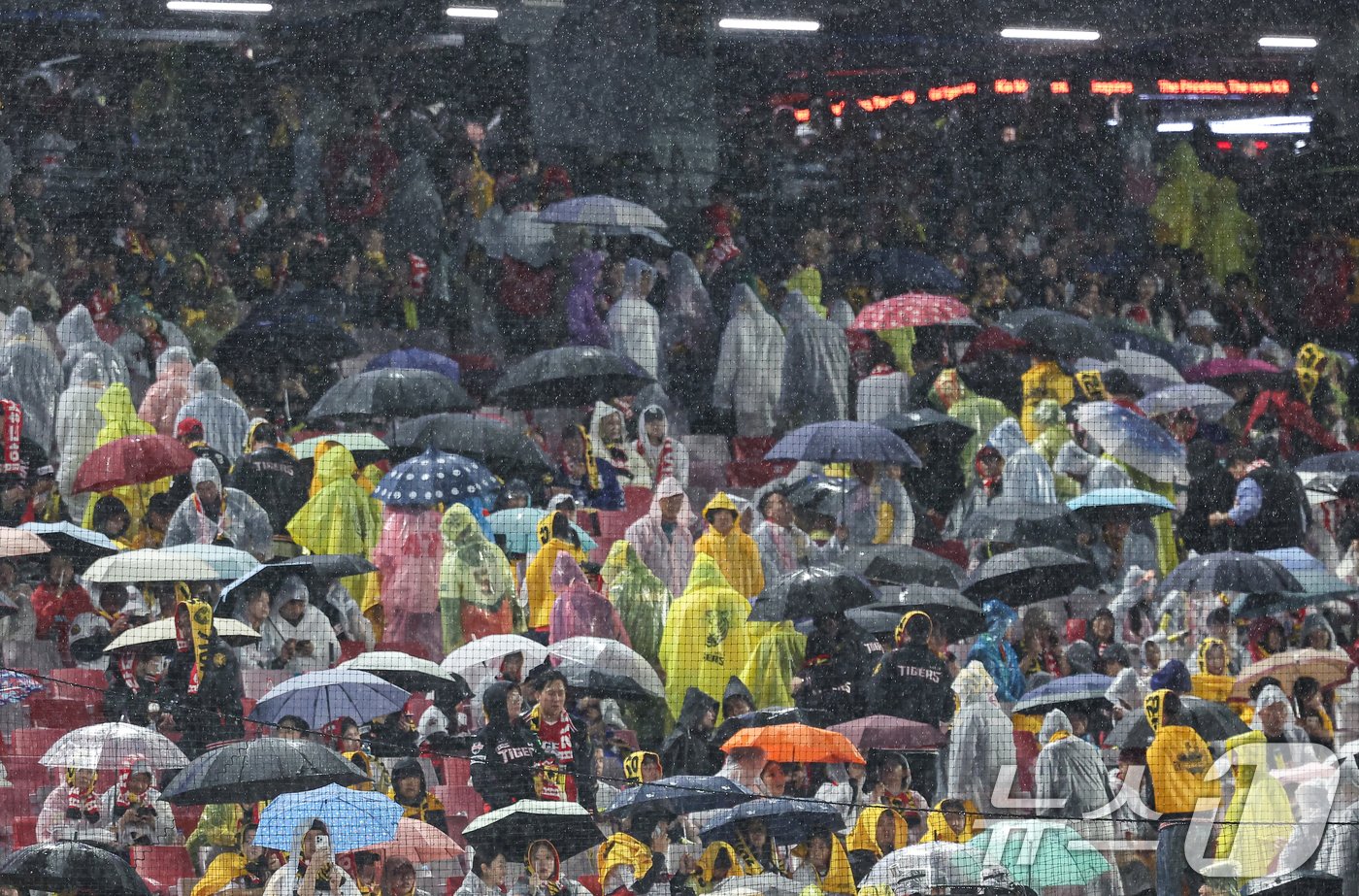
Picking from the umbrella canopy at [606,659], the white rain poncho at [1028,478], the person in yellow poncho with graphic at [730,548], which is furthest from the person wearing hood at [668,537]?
the white rain poncho at [1028,478]

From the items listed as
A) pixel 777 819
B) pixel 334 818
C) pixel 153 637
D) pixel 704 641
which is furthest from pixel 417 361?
pixel 334 818

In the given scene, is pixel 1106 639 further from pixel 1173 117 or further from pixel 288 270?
pixel 1173 117

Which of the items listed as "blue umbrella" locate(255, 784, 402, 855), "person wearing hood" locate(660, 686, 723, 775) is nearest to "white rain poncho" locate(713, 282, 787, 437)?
"person wearing hood" locate(660, 686, 723, 775)

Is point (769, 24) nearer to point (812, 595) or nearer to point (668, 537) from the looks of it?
point (668, 537)

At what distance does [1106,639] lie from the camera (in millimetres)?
10148

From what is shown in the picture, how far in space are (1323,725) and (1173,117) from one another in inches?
348

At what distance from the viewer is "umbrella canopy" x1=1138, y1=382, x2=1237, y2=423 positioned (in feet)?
41.1

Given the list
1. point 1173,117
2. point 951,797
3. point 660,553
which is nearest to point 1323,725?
point 951,797

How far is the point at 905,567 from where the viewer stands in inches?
407

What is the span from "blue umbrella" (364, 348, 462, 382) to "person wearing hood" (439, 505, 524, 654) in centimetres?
239

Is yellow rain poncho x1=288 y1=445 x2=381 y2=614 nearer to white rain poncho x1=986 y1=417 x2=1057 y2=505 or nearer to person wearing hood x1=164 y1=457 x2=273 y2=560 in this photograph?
person wearing hood x1=164 y1=457 x2=273 y2=560

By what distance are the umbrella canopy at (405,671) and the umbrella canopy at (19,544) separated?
1.33m

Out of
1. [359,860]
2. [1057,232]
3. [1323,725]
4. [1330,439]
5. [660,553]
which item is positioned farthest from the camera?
[1057,232]

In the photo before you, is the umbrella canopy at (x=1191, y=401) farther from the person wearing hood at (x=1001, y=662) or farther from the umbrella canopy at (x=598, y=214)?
the umbrella canopy at (x=598, y=214)
